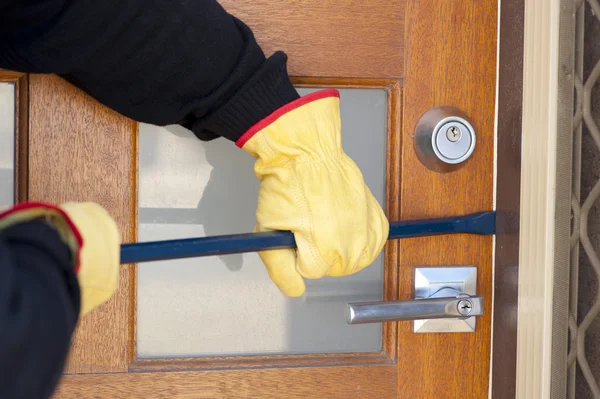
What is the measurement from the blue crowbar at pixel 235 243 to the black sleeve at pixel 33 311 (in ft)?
0.65

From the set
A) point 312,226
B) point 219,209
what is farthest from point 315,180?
point 219,209

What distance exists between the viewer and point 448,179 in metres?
0.88

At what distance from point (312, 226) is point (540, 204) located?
27cm

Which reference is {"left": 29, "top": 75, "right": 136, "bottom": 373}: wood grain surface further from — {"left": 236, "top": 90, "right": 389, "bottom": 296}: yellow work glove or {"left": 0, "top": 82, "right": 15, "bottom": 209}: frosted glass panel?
{"left": 236, "top": 90, "right": 389, "bottom": 296}: yellow work glove

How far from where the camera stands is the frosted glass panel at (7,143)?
2.65ft

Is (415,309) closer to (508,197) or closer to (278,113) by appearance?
(508,197)

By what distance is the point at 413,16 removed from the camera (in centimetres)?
86

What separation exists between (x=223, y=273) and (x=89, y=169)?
222 millimetres

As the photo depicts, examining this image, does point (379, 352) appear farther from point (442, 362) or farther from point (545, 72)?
point (545, 72)

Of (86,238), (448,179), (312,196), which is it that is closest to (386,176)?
(448,179)

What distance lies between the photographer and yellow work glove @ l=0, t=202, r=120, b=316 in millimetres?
506

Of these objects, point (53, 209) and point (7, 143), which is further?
point (7, 143)

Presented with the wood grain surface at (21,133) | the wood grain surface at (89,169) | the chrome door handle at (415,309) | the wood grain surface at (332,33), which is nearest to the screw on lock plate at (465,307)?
the chrome door handle at (415,309)

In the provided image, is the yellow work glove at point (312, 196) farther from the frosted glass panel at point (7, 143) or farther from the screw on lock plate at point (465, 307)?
the frosted glass panel at point (7, 143)
